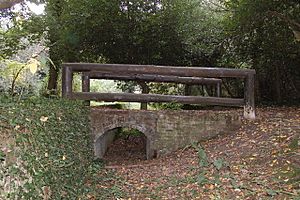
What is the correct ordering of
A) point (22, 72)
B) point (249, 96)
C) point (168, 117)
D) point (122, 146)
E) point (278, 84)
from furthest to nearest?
point (278, 84) → point (122, 146) → point (168, 117) → point (249, 96) → point (22, 72)

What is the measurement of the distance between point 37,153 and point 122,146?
780 cm

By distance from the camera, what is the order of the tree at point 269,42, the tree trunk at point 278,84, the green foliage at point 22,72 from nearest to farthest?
the green foliage at point 22,72 < the tree at point 269,42 < the tree trunk at point 278,84

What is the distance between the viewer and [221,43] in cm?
1152

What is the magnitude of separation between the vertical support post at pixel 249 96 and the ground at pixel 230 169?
192 millimetres

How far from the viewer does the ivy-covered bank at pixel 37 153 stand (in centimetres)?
296

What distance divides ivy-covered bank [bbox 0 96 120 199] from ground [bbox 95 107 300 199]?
117 cm

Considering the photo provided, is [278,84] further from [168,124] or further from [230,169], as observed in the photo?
[230,169]

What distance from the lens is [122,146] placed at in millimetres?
11117

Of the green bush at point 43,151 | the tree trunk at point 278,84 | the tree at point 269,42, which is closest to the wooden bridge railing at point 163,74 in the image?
the green bush at point 43,151

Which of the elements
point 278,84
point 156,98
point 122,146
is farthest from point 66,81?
point 278,84

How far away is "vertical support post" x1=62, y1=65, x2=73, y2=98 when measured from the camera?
7230 mm

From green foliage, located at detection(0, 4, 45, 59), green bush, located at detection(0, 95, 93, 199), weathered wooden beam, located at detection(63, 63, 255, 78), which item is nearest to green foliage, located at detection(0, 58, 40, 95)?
green bush, located at detection(0, 95, 93, 199)

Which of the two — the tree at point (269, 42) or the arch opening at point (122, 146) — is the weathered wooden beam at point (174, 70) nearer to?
the arch opening at point (122, 146)

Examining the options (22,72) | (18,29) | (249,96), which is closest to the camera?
(22,72)
